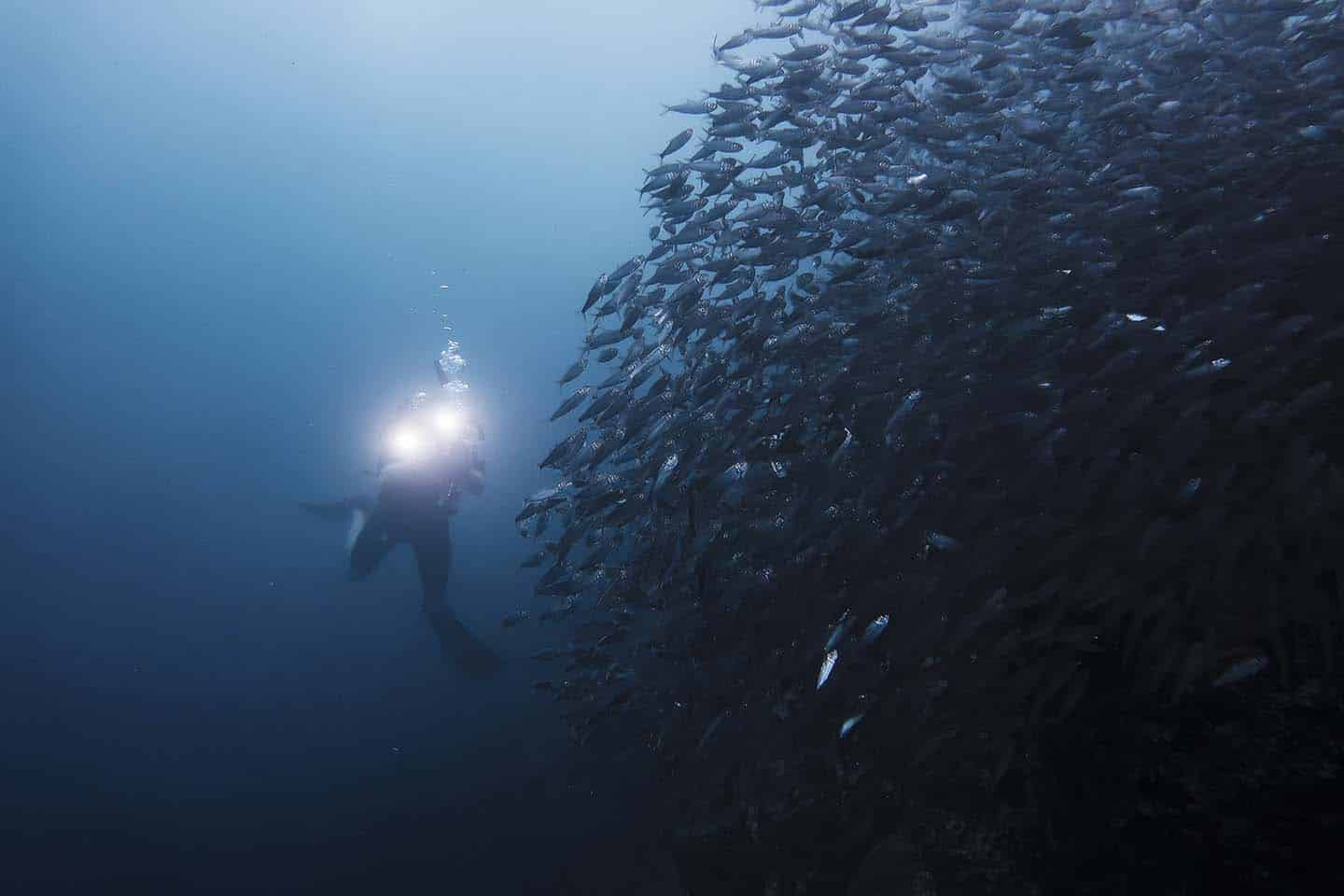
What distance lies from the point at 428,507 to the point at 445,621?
6.92 ft

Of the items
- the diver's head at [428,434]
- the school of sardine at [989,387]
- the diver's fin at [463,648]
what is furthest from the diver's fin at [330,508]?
the school of sardine at [989,387]

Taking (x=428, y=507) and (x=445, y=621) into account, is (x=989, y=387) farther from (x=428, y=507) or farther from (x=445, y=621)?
(x=445, y=621)

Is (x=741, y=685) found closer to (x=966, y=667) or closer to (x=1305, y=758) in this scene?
(x=966, y=667)

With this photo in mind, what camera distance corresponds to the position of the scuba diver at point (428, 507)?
11.6 metres

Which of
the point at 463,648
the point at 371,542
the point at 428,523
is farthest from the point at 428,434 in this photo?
the point at 463,648

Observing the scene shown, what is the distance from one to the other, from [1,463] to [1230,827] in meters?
43.5

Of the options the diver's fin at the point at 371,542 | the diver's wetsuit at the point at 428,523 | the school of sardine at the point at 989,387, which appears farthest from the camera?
the diver's wetsuit at the point at 428,523

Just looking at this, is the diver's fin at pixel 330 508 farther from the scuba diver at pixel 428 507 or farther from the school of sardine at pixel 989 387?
the school of sardine at pixel 989 387

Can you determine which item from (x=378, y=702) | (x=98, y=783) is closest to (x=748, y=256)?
(x=378, y=702)

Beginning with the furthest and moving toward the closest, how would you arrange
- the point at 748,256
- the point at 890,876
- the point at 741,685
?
1. the point at 741,685
2. the point at 748,256
3. the point at 890,876

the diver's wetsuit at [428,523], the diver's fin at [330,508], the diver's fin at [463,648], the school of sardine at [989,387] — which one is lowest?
the school of sardine at [989,387]

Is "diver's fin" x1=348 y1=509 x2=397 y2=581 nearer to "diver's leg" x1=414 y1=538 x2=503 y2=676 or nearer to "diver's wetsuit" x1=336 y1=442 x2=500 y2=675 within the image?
"diver's wetsuit" x1=336 y1=442 x2=500 y2=675

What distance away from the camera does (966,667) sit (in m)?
3.79

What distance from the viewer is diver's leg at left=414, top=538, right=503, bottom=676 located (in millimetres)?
11820
